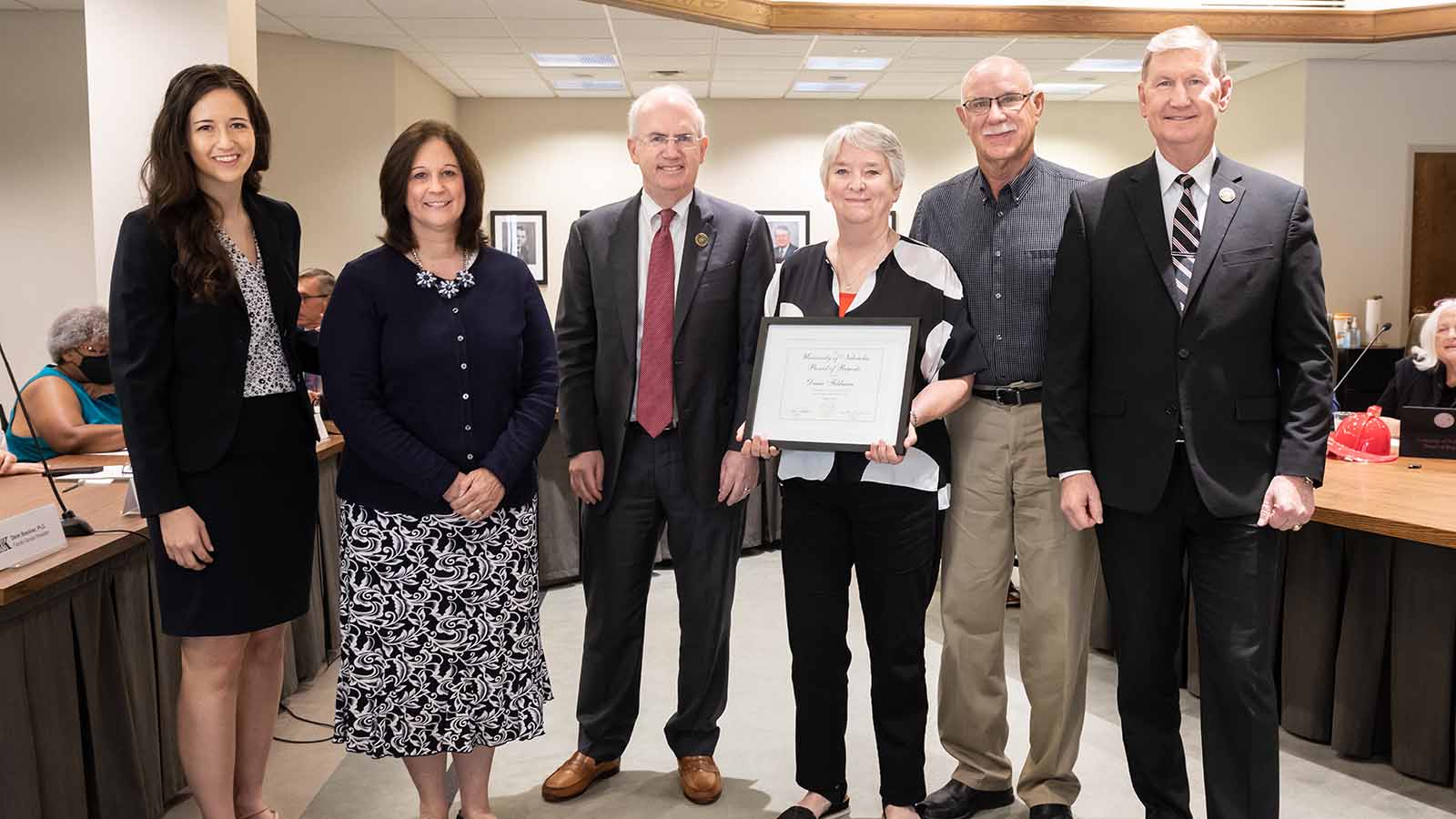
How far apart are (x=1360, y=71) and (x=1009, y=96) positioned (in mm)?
8117

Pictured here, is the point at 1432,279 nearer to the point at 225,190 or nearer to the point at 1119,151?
the point at 1119,151

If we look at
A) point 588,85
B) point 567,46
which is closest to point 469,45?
point 567,46

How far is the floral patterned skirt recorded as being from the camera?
2309 millimetres

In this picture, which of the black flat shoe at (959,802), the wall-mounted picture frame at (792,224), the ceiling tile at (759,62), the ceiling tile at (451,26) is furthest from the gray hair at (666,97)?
the wall-mounted picture frame at (792,224)

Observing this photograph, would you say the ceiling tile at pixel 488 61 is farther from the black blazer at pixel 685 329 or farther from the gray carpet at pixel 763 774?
the black blazer at pixel 685 329

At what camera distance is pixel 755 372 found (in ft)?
7.80

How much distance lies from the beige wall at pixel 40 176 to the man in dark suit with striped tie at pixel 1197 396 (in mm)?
7083

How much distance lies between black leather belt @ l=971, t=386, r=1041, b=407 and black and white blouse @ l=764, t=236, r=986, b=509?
14 centimetres

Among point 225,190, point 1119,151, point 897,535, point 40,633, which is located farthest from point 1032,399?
point 1119,151

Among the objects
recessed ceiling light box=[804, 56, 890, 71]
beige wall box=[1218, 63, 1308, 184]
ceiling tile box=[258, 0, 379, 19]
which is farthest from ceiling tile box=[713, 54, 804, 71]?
beige wall box=[1218, 63, 1308, 184]

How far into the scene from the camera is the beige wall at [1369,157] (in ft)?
29.1

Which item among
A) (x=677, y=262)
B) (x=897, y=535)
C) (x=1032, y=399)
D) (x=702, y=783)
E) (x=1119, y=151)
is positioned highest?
(x=1119, y=151)

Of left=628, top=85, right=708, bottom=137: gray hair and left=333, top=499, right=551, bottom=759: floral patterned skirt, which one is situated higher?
left=628, top=85, right=708, bottom=137: gray hair

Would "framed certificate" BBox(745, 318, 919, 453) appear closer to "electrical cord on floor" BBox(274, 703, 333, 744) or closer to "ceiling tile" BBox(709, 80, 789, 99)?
"electrical cord on floor" BBox(274, 703, 333, 744)
